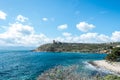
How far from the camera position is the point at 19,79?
55125 millimetres

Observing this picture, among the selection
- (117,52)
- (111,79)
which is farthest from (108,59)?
(111,79)

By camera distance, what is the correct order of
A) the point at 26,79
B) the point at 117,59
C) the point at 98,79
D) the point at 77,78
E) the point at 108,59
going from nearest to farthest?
the point at 77,78 → the point at 98,79 → the point at 26,79 → the point at 117,59 → the point at 108,59

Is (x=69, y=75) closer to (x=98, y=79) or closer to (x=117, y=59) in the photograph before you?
(x=98, y=79)

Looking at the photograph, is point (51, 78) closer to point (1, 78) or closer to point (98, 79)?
point (98, 79)

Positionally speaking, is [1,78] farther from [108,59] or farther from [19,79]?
[108,59]

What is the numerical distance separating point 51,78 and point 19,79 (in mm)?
A: 28786

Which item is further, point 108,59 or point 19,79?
point 108,59

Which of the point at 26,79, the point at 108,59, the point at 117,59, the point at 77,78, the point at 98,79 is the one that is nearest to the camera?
the point at 77,78

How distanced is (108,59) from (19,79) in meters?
56.0

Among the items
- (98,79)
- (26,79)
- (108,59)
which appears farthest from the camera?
(108,59)

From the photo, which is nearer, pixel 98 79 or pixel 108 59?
pixel 98 79

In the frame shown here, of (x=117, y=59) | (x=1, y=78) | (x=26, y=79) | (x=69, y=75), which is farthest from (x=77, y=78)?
(x=117, y=59)

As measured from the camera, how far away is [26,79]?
5469 cm

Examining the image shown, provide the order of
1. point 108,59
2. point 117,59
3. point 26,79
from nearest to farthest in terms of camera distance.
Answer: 1. point 26,79
2. point 117,59
3. point 108,59
